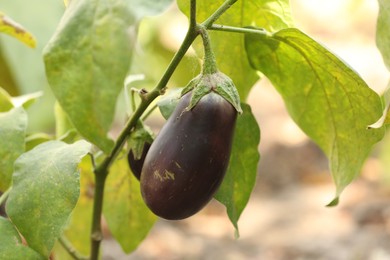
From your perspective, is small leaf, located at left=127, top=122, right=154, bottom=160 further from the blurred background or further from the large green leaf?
the blurred background

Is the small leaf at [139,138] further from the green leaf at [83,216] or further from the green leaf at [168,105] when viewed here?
the green leaf at [83,216]

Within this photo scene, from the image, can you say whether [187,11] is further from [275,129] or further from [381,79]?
[381,79]

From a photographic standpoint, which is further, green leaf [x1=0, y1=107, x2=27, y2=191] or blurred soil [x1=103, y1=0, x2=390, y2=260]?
blurred soil [x1=103, y1=0, x2=390, y2=260]

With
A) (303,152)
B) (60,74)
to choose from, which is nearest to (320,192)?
(303,152)

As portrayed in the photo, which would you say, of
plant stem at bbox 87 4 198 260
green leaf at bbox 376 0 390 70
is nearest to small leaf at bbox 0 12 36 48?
plant stem at bbox 87 4 198 260

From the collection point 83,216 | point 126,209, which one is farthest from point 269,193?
point 126,209

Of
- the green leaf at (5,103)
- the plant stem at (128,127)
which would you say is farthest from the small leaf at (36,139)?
the plant stem at (128,127)

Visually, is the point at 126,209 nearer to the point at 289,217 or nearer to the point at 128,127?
the point at 128,127

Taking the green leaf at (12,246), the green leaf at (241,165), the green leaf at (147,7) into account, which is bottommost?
the green leaf at (12,246)
